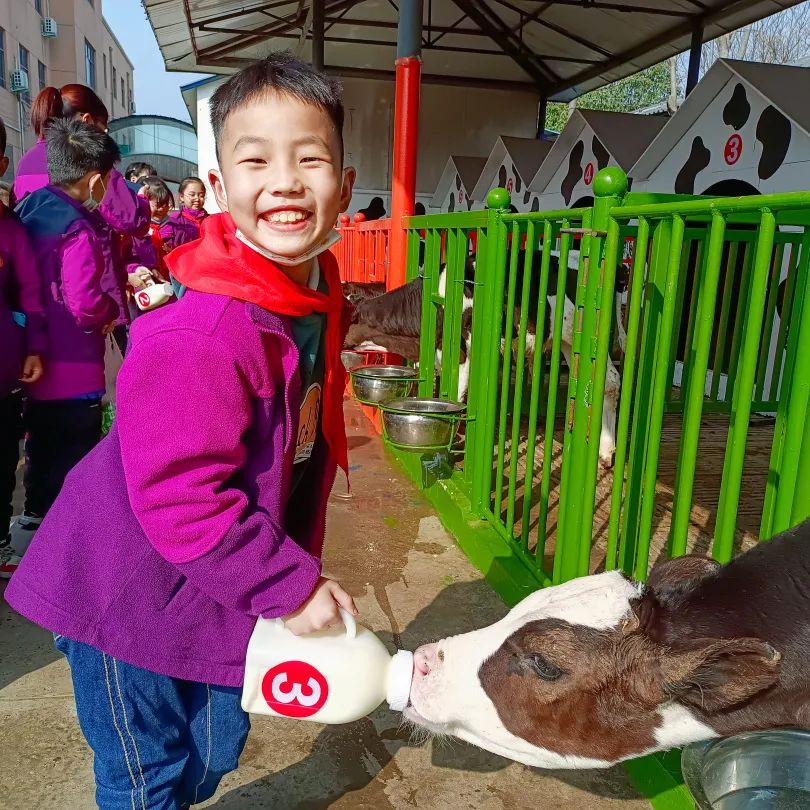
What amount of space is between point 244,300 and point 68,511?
1.69 feet

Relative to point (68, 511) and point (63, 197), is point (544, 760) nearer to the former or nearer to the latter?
point (68, 511)

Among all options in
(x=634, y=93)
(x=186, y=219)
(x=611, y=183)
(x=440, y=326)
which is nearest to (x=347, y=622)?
(x=611, y=183)

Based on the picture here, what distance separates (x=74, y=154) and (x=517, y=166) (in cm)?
797

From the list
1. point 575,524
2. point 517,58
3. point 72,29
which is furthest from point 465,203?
point 72,29

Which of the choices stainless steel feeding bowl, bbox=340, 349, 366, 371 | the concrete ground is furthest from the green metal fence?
stainless steel feeding bowl, bbox=340, 349, 366, 371

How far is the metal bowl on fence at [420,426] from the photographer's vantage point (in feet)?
12.3

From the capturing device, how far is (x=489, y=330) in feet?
12.0

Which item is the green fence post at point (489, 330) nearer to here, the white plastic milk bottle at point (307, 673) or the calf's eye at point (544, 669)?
the calf's eye at point (544, 669)

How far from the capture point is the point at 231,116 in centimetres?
139

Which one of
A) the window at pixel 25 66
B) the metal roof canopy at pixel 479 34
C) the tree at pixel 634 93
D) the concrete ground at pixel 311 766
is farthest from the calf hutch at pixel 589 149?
the tree at pixel 634 93

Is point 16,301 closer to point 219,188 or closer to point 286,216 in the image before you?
point 219,188

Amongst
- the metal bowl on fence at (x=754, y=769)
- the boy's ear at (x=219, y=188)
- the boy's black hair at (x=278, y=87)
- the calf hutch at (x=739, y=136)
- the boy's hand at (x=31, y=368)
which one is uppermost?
the calf hutch at (x=739, y=136)

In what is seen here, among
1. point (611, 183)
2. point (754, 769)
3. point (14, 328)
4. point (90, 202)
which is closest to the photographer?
point (754, 769)

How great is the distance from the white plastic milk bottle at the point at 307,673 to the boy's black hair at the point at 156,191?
658 centimetres
